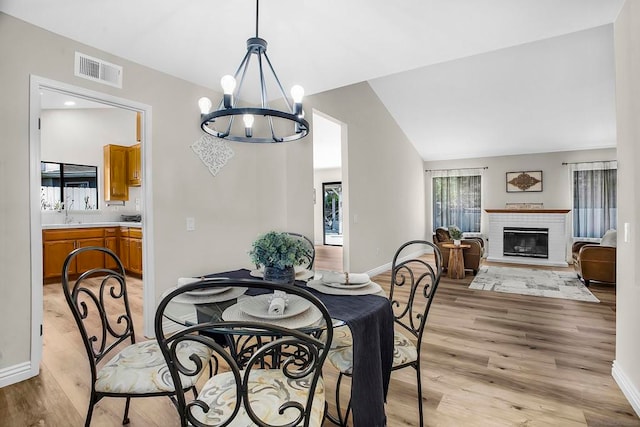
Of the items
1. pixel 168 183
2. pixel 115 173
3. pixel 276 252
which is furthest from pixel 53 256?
pixel 276 252

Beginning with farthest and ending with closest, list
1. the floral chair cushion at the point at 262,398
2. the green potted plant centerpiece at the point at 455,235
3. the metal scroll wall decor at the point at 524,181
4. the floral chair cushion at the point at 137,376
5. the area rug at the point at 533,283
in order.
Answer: the metal scroll wall decor at the point at 524,181 < the green potted plant centerpiece at the point at 455,235 < the area rug at the point at 533,283 < the floral chair cushion at the point at 137,376 < the floral chair cushion at the point at 262,398

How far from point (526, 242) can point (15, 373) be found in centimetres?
821

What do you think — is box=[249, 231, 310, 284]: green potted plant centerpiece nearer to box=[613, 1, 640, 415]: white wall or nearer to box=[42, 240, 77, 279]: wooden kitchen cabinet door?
box=[613, 1, 640, 415]: white wall

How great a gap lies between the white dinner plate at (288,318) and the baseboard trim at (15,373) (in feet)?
6.01

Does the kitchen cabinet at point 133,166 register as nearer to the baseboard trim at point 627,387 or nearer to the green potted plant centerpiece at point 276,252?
the green potted plant centerpiece at point 276,252

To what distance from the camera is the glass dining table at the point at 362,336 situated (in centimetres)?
141

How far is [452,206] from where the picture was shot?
27.5 feet

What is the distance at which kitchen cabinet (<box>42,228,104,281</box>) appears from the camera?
4941mm

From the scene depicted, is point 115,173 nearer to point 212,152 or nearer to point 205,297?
point 212,152

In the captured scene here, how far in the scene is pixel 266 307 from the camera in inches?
56.3

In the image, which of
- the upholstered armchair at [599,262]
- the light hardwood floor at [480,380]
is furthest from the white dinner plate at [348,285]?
the upholstered armchair at [599,262]

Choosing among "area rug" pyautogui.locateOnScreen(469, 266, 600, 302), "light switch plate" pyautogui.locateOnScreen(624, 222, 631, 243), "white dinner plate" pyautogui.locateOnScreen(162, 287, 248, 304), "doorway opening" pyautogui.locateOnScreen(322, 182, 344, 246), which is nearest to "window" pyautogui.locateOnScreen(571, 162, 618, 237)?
"area rug" pyautogui.locateOnScreen(469, 266, 600, 302)

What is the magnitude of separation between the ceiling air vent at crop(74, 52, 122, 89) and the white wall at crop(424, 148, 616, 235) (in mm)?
7502

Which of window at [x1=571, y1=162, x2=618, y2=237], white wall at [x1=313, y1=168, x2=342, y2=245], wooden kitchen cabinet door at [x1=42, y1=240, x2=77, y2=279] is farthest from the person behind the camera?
white wall at [x1=313, y1=168, x2=342, y2=245]
